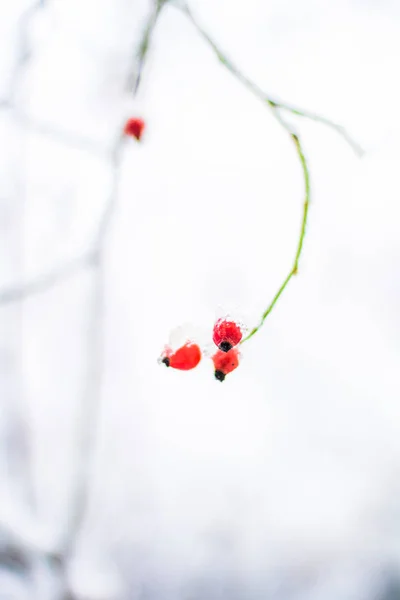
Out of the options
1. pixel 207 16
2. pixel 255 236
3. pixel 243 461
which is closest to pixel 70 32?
pixel 207 16

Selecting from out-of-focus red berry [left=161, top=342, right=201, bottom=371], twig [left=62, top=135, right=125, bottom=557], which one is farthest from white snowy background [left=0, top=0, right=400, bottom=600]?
out-of-focus red berry [left=161, top=342, right=201, bottom=371]

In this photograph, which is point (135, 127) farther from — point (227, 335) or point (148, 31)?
point (227, 335)

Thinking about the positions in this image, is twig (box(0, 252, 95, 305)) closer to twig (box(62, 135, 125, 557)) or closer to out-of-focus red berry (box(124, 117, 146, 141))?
twig (box(62, 135, 125, 557))

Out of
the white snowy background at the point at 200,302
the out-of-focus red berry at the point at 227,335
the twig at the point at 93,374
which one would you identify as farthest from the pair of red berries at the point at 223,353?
the twig at the point at 93,374

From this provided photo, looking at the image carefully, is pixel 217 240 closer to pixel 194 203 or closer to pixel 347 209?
pixel 194 203

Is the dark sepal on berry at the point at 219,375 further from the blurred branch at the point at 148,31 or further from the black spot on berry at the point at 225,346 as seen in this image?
the blurred branch at the point at 148,31
